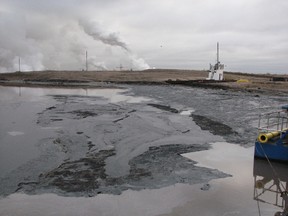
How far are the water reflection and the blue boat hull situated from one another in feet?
0.59

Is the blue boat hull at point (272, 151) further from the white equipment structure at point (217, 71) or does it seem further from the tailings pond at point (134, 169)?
the white equipment structure at point (217, 71)

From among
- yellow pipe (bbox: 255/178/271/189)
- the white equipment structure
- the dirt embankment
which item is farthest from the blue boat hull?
the white equipment structure

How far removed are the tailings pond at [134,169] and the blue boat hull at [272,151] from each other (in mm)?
223

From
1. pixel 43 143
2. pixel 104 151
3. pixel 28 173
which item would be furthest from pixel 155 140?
pixel 28 173

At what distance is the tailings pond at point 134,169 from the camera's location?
7.56 m

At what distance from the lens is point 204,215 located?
7.11 m

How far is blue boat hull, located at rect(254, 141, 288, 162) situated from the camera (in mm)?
10438

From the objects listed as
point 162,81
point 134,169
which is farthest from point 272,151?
point 162,81

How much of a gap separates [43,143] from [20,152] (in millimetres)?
1313

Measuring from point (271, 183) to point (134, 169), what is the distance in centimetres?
371

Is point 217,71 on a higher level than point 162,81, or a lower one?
higher

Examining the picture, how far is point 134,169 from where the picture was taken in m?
9.83

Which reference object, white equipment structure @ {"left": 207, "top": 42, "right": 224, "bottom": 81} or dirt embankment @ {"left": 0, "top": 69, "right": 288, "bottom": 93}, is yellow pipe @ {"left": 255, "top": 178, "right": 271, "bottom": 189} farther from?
white equipment structure @ {"left": 207, "top": 42, "right": 224, "bottom": 81}

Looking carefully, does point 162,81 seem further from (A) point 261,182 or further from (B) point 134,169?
(A) point 261,182
